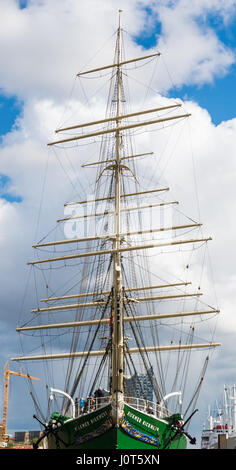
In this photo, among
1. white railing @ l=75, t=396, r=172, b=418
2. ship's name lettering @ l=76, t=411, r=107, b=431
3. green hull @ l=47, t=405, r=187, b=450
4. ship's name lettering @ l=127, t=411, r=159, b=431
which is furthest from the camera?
white railing @ l=75, t=396, r=172, b=418

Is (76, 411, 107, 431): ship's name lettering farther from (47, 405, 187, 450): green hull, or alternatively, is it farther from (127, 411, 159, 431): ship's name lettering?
(127, 411, 159, 431): ship's name lettering

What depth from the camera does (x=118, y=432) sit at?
1204 inches

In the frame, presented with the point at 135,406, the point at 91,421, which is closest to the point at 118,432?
the point at 91,421

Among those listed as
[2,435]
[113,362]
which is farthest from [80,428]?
[2,435]

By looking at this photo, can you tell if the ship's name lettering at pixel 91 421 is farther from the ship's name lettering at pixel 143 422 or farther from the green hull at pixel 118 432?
the ship's name lettering at pixel 143 422

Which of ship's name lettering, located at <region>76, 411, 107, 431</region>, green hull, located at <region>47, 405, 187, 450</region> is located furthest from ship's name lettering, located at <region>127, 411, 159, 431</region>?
ship's name lettering, located at <region>76, 411, 107, 431</region>

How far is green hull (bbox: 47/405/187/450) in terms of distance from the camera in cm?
3078

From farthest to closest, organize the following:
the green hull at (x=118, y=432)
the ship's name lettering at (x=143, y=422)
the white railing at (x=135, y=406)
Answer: the white railing at (x=135, y=406), the ship's name lettering at (x=143, y=422), the green hull at (x=118, y=432)

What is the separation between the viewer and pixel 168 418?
3447 centimetres

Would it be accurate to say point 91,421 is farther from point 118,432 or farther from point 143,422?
point 143,422

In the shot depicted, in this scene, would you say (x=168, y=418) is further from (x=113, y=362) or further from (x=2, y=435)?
(x=2, y=435)

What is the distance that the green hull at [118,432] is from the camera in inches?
1212

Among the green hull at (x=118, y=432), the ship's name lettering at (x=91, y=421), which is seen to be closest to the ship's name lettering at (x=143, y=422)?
the green hull at (x=118, y=432)

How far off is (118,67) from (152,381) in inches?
982
